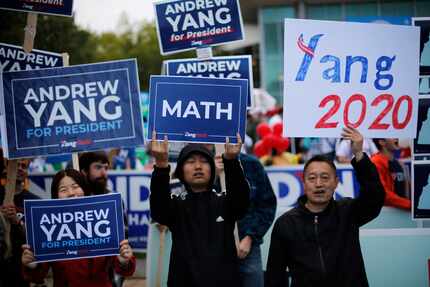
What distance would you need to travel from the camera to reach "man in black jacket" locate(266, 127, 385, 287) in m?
4.21

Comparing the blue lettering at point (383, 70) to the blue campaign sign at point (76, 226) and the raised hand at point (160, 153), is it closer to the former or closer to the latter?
the raised hand at point (160, 153)

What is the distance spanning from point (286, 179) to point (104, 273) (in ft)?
16.9

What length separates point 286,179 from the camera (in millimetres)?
9734

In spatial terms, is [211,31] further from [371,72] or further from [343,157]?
[343,157]

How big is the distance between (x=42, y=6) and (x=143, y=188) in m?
4.38

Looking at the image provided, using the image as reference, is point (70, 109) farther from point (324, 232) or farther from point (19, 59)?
point (324, 232)

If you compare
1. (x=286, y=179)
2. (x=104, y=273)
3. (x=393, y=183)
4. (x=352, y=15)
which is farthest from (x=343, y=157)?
(x=352, y=15)

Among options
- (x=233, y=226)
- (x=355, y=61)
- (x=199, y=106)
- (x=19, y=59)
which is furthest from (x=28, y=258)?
(x=355, y=61)

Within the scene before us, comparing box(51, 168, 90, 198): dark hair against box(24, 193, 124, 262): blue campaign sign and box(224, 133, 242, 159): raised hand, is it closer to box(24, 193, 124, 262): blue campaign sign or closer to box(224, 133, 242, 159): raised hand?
box(24, 193, 124, 262): blue campaign sign

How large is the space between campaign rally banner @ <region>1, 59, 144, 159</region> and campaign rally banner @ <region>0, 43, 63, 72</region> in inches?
30.6

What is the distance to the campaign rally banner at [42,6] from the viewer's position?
621 cm

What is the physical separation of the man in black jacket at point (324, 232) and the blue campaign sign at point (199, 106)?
A: 2.85 ft

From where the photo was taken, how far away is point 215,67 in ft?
21.8

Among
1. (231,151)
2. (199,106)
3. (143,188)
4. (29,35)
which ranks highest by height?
(29,35)
